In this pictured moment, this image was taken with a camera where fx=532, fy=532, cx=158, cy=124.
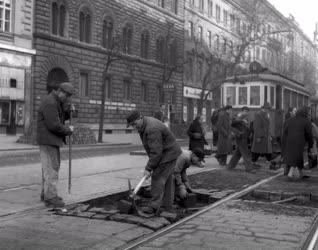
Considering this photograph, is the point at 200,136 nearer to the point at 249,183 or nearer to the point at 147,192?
the point at 249,183

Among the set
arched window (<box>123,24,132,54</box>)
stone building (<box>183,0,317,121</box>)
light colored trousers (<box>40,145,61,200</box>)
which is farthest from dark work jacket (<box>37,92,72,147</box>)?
arched window (<box>123,24,132,54</box>)

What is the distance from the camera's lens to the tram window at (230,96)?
66.1 feet

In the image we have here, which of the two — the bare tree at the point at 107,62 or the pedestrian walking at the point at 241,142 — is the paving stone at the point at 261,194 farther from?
the bare tree at the point at 107,62

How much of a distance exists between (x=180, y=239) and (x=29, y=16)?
81.0ft

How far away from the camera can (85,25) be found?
32.8 meters

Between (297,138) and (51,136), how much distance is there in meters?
6.05

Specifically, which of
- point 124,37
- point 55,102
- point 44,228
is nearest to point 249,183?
point 55,102

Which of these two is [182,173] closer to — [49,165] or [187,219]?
[187,219]

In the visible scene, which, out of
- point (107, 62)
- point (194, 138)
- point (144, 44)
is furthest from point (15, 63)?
point (194, 138)

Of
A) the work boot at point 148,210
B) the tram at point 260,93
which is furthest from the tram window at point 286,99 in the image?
the work boot at point 148,210

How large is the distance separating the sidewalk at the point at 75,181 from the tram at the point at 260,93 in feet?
17.4

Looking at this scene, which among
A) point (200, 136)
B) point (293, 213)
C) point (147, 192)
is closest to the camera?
point (293, 213)

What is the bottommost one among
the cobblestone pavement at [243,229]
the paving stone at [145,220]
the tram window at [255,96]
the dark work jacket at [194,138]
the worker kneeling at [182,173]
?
the cobblestone pavement at [243,229]

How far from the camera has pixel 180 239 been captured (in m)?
5.61
